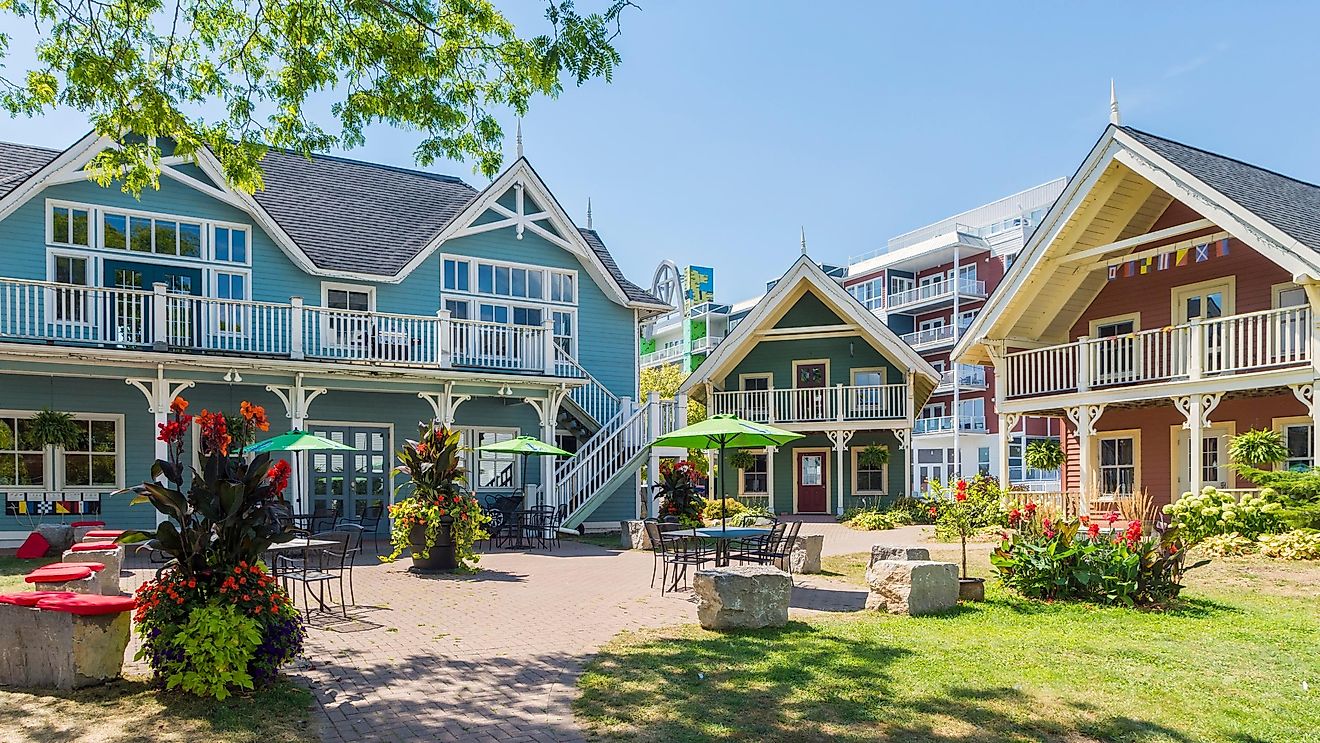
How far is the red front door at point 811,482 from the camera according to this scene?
31.4 metres

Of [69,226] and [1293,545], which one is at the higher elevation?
[69,226]

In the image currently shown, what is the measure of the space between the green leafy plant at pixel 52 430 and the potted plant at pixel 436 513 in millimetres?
7075

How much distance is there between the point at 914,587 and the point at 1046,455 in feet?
45.1

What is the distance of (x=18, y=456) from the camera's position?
17891 mm

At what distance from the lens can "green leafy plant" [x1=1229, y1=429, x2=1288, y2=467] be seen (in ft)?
56.3

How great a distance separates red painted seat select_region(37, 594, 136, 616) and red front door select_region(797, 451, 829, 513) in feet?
85.1

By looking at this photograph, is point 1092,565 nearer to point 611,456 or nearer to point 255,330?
point 611,456

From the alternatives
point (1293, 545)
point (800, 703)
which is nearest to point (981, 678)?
point (800, 703)

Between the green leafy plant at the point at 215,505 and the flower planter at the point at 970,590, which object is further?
the flower planter at the point at 970,590

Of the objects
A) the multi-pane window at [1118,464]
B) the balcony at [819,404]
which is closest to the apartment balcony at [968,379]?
the balcony at [819,404]

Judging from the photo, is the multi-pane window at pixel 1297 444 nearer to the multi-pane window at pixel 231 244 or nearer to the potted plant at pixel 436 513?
the potted plant at pixel 436 513

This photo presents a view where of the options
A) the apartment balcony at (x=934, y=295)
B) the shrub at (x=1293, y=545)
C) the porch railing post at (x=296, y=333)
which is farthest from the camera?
the apartment balcony at (x=934, y=295)

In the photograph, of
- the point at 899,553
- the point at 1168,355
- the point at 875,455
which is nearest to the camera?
the point at 899,553

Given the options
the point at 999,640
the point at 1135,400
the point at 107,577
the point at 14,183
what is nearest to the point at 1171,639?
the point at 999,640
